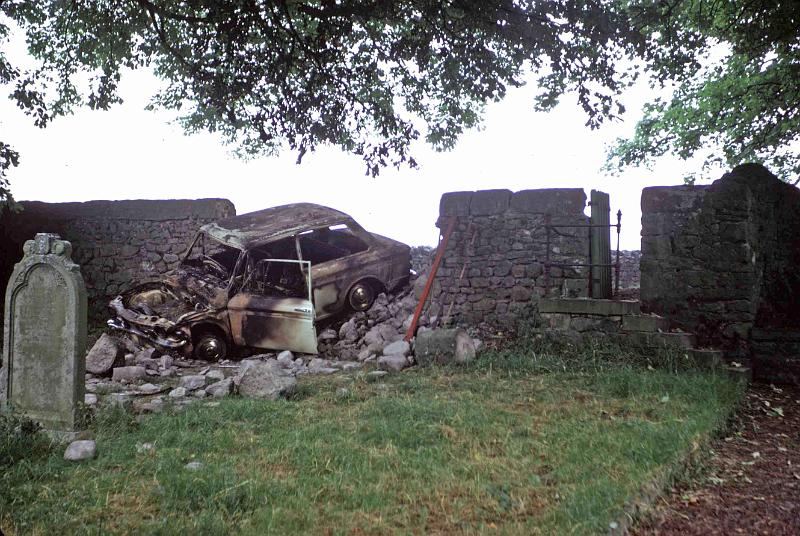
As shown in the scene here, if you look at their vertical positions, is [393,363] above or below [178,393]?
above

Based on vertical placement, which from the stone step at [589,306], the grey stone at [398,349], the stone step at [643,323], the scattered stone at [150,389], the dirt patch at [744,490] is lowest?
the scattered stone at [150,389]

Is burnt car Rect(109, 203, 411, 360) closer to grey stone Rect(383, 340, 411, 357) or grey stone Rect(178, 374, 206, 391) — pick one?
grey stone Rect(383, 340, 411, 357)

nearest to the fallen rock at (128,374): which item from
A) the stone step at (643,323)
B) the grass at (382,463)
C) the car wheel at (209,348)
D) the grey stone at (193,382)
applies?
the grey stone at (193,382)

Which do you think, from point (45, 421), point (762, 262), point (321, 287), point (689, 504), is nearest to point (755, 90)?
point (762, 262)

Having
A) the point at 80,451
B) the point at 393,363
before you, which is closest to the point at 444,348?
the point at 393,363

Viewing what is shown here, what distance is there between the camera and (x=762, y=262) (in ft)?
29.6

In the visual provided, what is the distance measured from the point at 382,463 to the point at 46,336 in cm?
333

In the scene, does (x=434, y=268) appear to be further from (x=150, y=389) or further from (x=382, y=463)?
(x=382, y=463)

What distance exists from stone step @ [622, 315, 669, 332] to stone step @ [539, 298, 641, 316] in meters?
0.10

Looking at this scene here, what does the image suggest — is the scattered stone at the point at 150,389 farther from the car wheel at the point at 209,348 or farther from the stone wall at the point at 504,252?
the stone wall at the point at 504,252

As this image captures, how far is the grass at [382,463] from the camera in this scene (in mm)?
3473

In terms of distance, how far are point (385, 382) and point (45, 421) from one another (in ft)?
11.9

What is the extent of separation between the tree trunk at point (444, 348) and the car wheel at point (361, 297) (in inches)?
84.8

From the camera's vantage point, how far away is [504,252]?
982 centimetres
